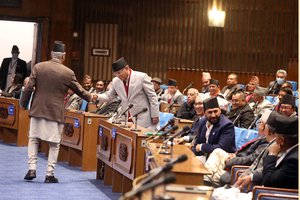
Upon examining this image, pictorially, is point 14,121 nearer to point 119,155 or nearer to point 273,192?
point 119,155

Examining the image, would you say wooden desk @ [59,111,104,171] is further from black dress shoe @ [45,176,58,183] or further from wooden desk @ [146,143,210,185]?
wooden desk @ [146,143,210,185]

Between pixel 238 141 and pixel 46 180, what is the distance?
2.38 meters

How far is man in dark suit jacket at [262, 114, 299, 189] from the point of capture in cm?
555

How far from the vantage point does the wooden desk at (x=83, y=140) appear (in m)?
10.4

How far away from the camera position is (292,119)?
18.4ft

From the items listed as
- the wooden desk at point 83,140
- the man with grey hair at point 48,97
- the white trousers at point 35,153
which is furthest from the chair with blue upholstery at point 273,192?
the wooden desk at point 83,140

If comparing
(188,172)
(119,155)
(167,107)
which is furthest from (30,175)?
(167,107)

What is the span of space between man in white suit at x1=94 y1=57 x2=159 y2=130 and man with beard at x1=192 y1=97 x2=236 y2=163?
1.15m

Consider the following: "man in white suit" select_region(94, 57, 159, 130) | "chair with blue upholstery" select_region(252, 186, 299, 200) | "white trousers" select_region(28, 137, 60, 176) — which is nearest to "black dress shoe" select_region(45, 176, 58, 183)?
"white trousers" select_region(28, 137, 60, 176)

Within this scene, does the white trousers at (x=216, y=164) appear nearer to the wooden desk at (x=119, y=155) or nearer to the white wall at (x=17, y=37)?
the wooden desk at (x=119, y=155)

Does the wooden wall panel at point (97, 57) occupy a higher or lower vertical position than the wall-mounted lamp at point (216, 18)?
lower

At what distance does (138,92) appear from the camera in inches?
350

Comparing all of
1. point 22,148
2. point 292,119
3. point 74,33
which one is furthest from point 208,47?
point 292,119

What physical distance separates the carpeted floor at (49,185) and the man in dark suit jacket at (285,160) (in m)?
Result: 2.90
